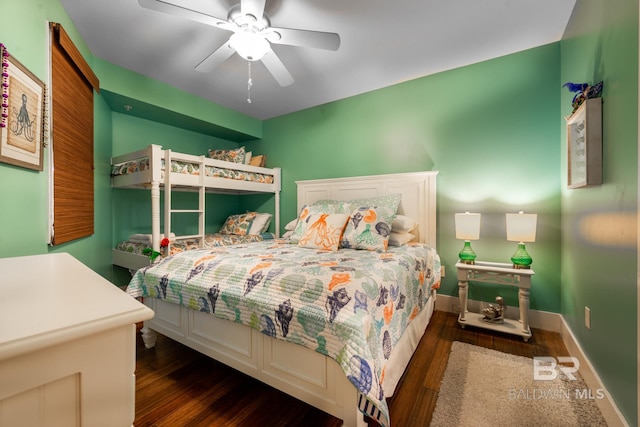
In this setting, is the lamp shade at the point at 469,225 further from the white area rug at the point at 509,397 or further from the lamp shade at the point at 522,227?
the white area rug at the point at 509,397

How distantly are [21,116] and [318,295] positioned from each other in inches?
72.9

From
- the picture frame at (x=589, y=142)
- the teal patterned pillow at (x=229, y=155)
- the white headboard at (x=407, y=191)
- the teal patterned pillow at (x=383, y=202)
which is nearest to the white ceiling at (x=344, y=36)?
the teal patterned pillow at (x=229, y=155)

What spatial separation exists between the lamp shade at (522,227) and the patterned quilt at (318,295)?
2.76 feet

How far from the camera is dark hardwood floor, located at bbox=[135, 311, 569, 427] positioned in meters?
1.33

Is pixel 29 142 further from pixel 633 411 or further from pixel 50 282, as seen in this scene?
pixel 633 411

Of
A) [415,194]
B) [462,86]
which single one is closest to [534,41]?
[462,86]

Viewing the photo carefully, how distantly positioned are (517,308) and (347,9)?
2864 mm

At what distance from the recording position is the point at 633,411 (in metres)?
1.07

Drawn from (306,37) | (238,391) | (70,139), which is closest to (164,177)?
(70,139)

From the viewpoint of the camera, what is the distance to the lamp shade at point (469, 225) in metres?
2.29

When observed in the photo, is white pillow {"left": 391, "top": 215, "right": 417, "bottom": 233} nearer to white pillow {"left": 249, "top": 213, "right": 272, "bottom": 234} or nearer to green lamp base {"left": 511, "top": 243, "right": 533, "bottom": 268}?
green lamp base {"left": 511, "top": 243, "right": 533, "bottom": 268}

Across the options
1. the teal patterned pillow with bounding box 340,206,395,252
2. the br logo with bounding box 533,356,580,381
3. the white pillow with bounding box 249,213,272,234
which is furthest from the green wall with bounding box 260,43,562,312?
the white pillow with bounding box 249,213,272,234

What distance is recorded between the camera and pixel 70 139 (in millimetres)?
2027

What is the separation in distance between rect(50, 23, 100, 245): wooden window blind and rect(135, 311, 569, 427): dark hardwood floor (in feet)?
3.71
